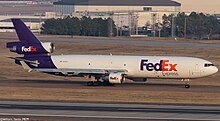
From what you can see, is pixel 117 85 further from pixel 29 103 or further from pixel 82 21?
pixel 82 21

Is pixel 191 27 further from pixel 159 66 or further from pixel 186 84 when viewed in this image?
pixel 159 66

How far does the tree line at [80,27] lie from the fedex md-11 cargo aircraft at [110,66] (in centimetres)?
10788

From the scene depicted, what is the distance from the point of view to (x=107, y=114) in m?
50.3

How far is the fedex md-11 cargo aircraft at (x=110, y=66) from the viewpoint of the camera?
74.3 metres

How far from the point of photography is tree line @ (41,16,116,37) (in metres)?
186

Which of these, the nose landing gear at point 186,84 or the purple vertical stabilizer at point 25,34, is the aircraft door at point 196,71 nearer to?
the nose landing gear at point 186,84

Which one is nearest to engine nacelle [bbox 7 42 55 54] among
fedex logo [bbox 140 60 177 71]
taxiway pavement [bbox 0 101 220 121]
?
fedex logo [bbox 140 60 177 71]

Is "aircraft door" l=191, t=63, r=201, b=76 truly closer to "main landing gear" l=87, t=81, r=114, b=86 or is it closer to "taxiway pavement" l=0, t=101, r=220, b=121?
"main landing gear" l=87, t=81, r=114, b=86

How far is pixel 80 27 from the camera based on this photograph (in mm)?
185875

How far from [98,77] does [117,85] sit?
6.66ft

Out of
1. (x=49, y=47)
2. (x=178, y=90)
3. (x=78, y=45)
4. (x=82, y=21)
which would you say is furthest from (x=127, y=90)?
(x=82, y=21)

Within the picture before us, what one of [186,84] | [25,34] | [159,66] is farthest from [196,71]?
[25,34]

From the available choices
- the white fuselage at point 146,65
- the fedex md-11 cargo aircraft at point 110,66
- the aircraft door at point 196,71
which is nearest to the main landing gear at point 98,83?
the fedex md-11 cargo aircraft at point 110,66

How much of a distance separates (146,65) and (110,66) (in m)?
3.59
